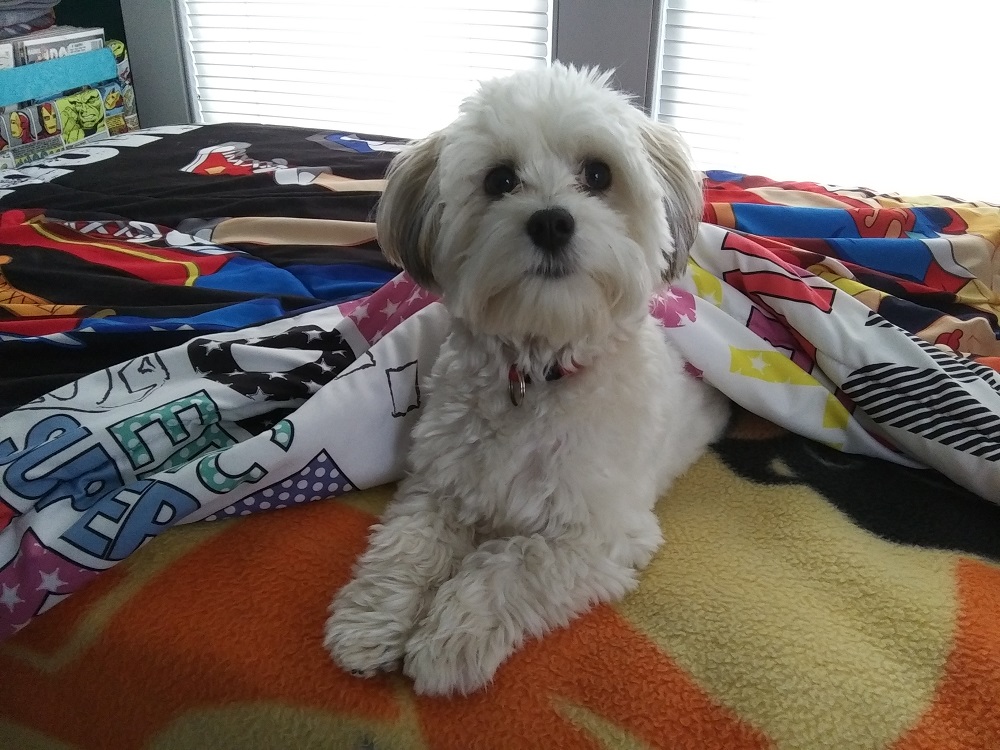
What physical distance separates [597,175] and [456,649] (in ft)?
2.29

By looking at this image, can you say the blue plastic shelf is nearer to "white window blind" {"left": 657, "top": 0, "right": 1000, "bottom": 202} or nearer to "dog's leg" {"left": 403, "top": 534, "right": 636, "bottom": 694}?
"white window blind" {"left": 657, "top": 0, "right": 1000, "bottom": 202}

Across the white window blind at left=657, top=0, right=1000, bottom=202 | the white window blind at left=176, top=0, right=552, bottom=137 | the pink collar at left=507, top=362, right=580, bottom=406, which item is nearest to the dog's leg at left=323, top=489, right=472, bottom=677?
the pink collar at left=507, top=362, right=580, bottom=406

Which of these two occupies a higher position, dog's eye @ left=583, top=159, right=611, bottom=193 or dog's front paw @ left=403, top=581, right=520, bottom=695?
dog's eye @ left=583, top=159, right=611, bottom=193

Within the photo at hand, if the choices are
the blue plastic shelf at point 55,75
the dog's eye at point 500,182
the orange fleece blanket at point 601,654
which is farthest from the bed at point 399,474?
the blue plastic shelf at point 55,75

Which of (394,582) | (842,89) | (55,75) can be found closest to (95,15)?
(55,75)

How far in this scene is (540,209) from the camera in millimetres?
1020

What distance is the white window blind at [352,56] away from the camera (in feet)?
11.2

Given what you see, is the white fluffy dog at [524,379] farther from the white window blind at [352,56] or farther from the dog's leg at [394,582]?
the white window blind at [352,56]

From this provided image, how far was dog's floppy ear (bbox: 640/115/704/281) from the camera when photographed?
3.94 feet

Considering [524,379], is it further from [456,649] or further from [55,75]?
[55,75]

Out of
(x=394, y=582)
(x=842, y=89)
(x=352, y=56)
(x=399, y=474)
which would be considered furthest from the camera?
(x=352, y=56)

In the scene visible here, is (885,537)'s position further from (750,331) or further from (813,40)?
(813,40)

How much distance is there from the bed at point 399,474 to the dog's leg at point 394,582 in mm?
35

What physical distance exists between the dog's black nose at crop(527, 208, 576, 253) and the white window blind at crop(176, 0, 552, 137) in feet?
8.35
